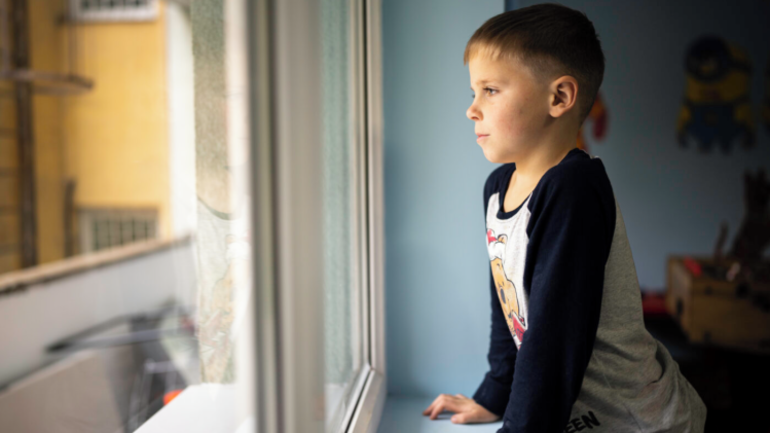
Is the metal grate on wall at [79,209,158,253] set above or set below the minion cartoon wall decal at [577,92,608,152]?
below

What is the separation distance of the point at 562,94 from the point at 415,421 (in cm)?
62

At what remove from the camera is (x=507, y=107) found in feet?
2.07

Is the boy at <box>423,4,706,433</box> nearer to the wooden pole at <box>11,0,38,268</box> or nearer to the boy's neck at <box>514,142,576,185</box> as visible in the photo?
the boy's neck at <box>514,142,576,185</box>

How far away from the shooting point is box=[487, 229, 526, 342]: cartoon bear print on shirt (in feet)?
2.27

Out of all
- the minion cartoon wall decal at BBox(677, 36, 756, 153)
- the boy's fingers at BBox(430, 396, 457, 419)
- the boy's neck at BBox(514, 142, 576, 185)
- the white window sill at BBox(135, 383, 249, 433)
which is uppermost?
the minion cartoon wall decal at BBox(677, 36, 756, 153)

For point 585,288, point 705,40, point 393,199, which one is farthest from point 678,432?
point 705,40

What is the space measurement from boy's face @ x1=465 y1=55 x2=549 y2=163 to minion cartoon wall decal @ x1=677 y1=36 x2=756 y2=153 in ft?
8.84

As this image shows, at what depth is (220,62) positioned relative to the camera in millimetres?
419

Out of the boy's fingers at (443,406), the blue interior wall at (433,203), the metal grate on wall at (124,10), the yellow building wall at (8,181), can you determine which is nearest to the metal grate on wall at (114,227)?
Answer: the yellow building wall at (8,181)

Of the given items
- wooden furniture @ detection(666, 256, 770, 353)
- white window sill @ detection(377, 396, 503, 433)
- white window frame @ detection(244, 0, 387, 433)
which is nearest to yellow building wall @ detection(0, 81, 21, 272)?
white window sill @ detection(377, 396, 503, 433)

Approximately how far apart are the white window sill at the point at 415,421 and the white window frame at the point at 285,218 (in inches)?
16.8

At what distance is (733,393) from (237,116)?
2.47 m

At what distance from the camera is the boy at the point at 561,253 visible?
1.80 feet

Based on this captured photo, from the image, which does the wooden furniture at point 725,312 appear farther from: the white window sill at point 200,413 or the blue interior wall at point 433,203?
the white window sill at point 200,413
